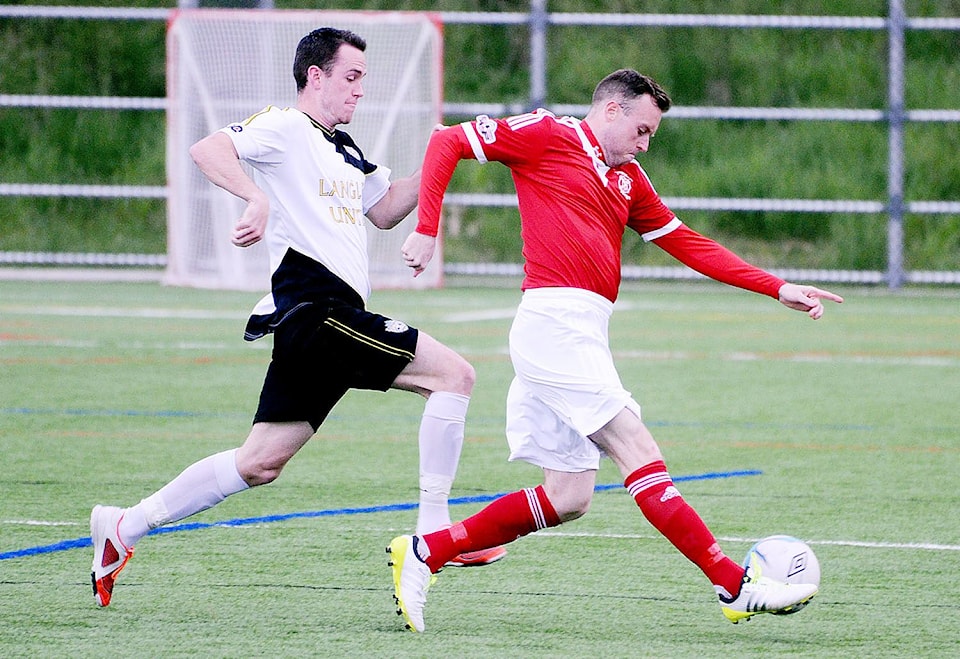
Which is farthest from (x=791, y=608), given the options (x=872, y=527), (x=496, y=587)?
(x=872, y=527)

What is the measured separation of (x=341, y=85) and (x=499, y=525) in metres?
1.56

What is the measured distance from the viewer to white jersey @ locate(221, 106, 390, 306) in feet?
17.3

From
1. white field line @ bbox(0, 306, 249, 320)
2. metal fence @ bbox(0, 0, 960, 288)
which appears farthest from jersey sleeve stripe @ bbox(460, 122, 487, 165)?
metal fence @ bbox(0, 0, 960, 288)

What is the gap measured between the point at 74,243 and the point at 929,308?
10217 millimetres

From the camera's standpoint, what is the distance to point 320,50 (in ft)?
17.8

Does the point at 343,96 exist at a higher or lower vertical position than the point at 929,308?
higher

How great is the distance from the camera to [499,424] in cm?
933

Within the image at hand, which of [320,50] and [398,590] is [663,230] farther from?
[398,590]

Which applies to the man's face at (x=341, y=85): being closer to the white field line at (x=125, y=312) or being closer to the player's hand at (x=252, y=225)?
the player's hand at (x=252, y=225)

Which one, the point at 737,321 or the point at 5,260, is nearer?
the point at 737,321

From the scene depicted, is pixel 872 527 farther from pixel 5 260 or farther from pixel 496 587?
pixel 5 260

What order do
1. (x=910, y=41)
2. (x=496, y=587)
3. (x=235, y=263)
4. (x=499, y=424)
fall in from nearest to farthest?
1. (x=496, y=587)
2. (x=499, y=424)
3. (x=235, y=263)
4. (x=910, y=41)

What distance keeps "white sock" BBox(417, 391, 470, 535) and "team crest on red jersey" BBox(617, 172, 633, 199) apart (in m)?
0.83

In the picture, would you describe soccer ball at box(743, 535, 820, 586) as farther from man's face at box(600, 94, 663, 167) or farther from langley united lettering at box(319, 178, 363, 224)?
langley united lettering at box(319, 178, 363, 224)
